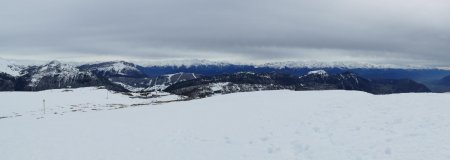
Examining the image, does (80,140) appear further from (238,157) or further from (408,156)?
(408,156)

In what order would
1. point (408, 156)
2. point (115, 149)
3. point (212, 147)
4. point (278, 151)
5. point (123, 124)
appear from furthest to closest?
point (123, 124) < point (115, 149) < point (212, 147) < point (278, 151) < point (408, 156)

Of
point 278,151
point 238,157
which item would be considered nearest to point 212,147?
point 238,157

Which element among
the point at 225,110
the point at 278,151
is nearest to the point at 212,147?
the point at 278,151

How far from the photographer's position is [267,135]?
79.7 ft

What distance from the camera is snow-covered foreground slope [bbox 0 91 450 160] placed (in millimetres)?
19125

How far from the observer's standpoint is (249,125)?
28.1 meters

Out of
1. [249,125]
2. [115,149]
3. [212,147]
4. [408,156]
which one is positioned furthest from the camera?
[249,125]

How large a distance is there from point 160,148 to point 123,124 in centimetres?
1201

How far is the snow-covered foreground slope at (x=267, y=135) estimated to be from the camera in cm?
1912

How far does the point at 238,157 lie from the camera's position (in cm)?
2105

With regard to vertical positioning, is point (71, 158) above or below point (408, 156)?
below

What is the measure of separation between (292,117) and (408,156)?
12.1 meters

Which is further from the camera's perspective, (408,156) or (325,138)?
(325,138)

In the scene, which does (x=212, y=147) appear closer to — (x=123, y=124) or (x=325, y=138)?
(x=325, y=138)
